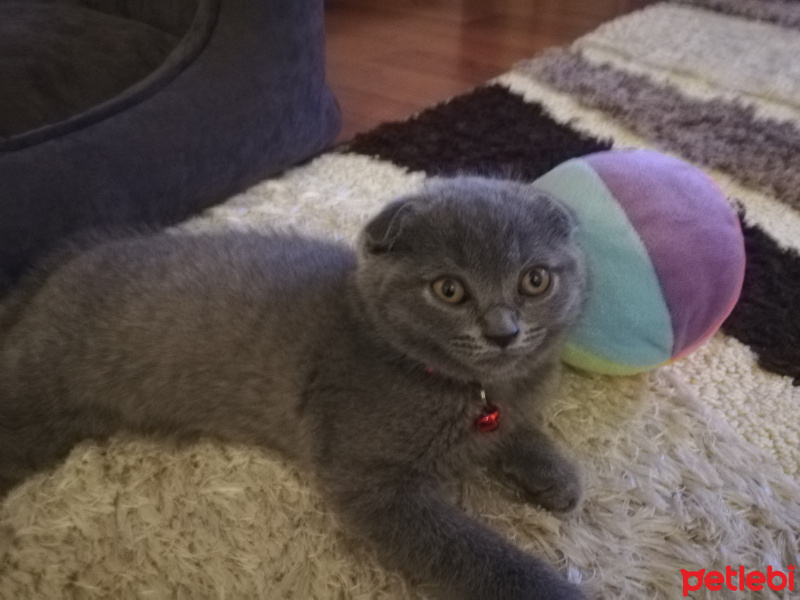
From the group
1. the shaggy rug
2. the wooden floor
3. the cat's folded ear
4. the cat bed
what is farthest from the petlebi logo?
the wooden floor

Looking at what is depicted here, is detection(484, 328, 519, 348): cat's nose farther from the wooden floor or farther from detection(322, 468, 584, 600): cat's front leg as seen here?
the wooden floor

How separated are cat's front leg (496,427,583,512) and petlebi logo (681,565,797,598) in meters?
0.19

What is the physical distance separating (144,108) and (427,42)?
1.67 m

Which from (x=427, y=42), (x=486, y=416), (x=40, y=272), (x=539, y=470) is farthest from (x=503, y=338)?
(x=427, y=42)

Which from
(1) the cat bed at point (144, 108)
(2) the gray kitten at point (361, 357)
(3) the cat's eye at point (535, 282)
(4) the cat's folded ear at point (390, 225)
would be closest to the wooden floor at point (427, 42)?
(1) the cat bed at point (144, 108)

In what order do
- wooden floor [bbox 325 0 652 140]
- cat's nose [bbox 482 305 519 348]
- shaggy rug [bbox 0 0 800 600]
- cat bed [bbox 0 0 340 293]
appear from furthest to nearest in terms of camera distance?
wooden floor [bbox 325 0 652 140], cat bed [bbox 0 0 340 293], shaggy rug [bbox 0 0 800 600], cat's nose [bbox 482 305 519 348]

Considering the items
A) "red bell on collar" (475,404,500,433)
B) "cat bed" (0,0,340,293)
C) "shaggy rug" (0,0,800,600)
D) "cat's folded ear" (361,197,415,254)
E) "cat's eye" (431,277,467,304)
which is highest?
"cat's folded ear" (361,197,415,254)

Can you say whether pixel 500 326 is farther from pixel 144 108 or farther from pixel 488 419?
pixel 144 108

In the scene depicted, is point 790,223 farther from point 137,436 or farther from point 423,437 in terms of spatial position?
point 137,436

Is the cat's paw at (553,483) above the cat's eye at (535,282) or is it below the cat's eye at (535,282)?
below

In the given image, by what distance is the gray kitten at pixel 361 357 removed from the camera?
90cm

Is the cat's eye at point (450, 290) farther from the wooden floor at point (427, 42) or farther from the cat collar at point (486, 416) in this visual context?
the wooden floor at point (427, 42)

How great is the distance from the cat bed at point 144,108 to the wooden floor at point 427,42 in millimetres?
424

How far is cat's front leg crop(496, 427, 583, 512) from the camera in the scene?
3.37 feet
